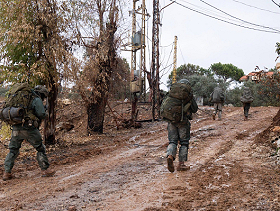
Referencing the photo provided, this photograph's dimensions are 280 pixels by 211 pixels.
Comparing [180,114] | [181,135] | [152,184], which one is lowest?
[152,184]

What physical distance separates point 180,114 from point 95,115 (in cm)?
647

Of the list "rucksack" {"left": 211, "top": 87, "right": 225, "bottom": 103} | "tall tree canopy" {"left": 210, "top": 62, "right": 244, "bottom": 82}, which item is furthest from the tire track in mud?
"tall tree canopy" {"left": 210, "top": 62, "right": 244, "bottom": 82}

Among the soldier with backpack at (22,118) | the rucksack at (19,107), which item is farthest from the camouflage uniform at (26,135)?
the rucksack at (19,107)

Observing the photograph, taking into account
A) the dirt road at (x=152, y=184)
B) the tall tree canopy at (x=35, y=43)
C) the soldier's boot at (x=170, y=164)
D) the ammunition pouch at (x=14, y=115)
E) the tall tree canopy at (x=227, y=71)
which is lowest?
the dirt road at (x=152, y=184)

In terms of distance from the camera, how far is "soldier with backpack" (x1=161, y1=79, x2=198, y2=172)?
505cm

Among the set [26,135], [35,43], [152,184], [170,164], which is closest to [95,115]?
[35,43]

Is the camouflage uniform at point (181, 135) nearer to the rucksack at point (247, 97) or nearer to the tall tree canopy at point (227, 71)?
the rucksack at point (247, 97)

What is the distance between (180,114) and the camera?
508 cm

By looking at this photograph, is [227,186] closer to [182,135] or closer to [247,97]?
[182,135]

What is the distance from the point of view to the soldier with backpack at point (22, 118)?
4.86 meters

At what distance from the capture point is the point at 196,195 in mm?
3564

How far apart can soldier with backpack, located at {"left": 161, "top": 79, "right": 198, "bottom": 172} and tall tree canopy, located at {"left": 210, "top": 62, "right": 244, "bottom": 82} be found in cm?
5565

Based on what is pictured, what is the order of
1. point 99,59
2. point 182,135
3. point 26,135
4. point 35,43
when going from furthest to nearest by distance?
point 99,59 → point 35,43 → point 182,135 → point 26,135

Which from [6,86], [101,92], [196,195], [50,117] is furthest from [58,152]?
[196,195]
